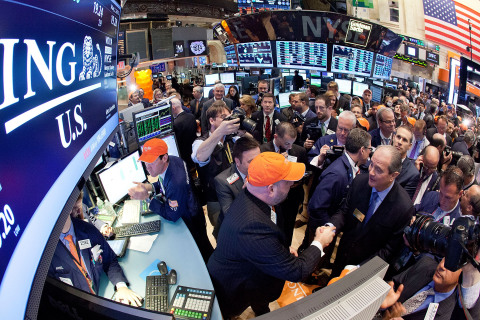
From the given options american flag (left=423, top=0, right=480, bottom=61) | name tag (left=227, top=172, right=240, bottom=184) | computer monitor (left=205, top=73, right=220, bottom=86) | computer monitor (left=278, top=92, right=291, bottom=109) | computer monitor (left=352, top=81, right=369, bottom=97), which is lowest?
name tag (left=227, top=172, right=240, bottom=184)

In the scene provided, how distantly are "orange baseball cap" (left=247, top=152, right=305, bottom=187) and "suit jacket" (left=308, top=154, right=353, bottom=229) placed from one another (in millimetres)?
969

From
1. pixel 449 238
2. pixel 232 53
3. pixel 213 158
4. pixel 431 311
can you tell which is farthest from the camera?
pixel 232 53

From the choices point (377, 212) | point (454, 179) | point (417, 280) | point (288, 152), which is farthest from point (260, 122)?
point (417, 280)

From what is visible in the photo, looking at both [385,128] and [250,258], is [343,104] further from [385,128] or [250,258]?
[250,258]

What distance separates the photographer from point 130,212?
293 centimetres

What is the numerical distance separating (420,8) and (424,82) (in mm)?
3686

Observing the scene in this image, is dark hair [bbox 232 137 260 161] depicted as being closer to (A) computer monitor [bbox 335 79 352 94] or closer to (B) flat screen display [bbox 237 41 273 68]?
(B) flat screen display [bbox 237 41 273 68]

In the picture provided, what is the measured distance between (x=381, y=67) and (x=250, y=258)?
6.42 m

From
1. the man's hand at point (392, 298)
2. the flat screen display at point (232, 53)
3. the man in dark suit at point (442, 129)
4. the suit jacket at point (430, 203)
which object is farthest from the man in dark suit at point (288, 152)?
the flat screen display at point (232, 53)

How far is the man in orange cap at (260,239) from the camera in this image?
174 centimetres

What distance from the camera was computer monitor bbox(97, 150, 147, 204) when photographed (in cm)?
280

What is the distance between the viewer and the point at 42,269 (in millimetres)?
982

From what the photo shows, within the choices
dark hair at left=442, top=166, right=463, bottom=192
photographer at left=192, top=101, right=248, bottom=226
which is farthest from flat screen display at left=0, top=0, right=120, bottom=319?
dark hair at left=442, top=166, right=463, bottom=192

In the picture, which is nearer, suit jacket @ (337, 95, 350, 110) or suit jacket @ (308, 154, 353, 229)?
suit jacket @ (308, 154, 353, 229)
